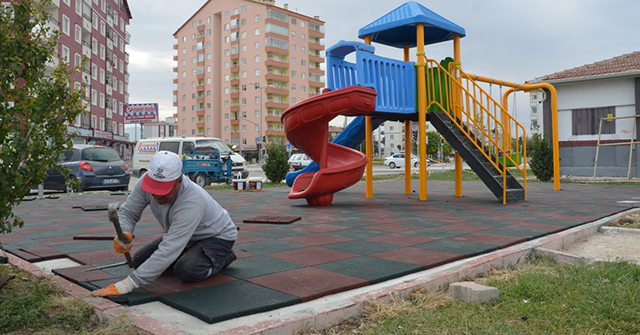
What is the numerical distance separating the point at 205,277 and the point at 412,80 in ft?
24.2

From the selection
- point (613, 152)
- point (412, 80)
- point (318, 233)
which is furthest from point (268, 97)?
point (318, 233)

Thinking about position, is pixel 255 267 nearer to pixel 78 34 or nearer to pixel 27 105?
pixel 27 105

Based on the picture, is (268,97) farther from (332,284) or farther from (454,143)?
(332,284)

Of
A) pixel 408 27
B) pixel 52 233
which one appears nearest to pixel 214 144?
pixel 408 27

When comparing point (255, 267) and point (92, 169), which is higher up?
point (92, 169)

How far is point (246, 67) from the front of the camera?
69500mm

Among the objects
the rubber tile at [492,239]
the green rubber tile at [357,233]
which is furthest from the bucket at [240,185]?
the rubber tile at [492,239]

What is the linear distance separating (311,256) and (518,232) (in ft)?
8.49

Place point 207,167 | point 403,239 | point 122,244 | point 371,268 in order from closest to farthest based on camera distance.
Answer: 1. point 122,244
2. point 371,268
3. point 403,239
4. point 207,167

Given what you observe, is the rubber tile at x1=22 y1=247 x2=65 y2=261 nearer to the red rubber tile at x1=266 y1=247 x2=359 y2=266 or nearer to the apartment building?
the red rubber tile at x1=266 y1=247 x2=359 y2=266

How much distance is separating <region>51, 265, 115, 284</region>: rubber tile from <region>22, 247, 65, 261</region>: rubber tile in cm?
66

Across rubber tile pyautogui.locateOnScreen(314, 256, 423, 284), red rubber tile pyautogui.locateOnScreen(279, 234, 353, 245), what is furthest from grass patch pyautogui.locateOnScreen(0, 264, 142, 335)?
red rubber tile pyautogui.locateOnScreen(279, 234, 353, 245)

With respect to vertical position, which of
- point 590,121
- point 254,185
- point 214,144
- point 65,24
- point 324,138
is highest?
point 65,24

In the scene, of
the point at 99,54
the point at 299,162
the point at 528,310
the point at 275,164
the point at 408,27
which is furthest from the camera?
the point at 99,54
